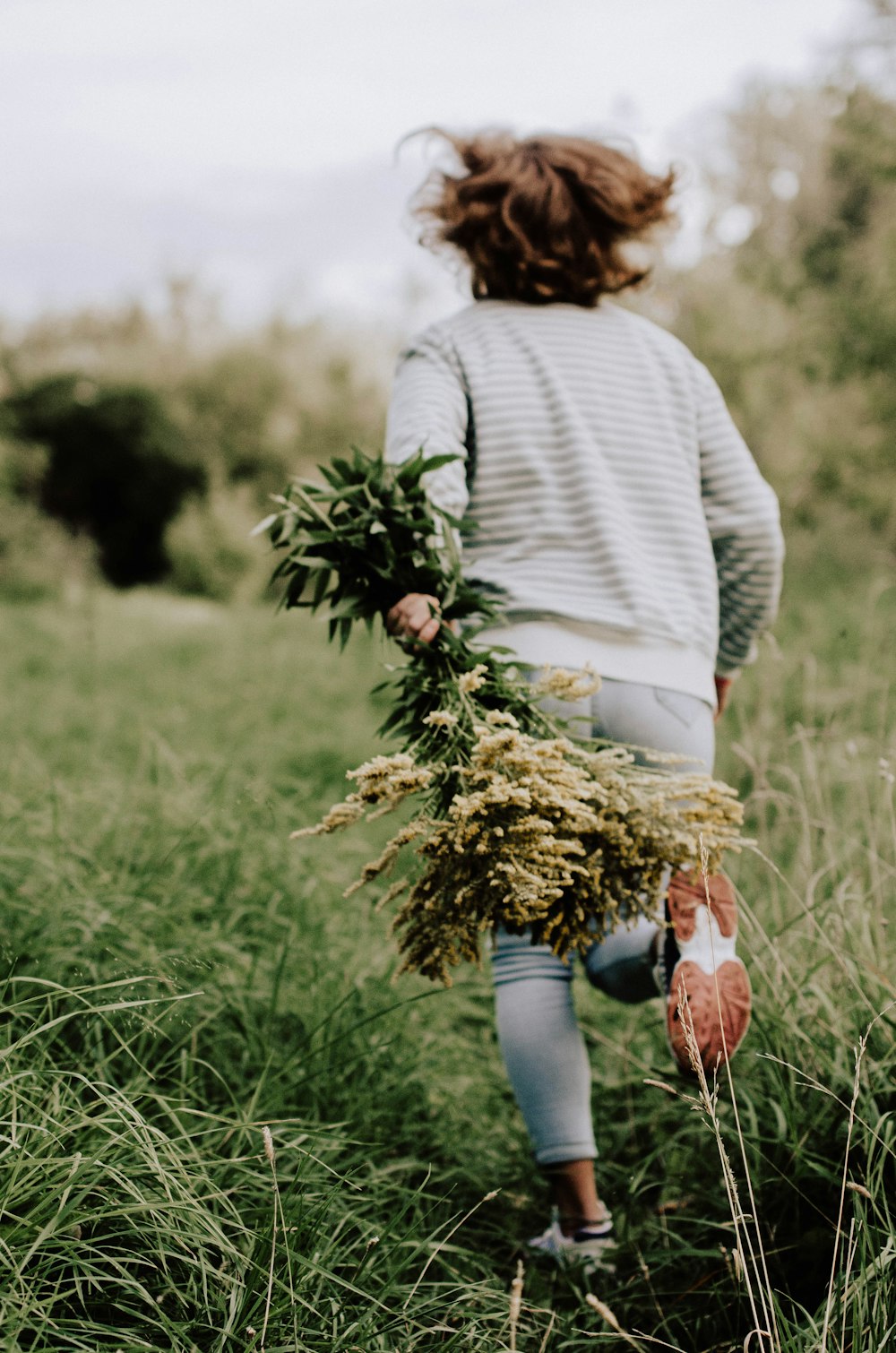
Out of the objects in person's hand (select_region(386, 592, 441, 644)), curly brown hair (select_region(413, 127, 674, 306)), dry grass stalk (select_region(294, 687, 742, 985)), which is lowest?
dry grass stalk (select_region(294, 687, 742, 985))

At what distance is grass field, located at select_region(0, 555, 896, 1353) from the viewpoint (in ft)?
4.56

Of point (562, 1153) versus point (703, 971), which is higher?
point (703, 971)

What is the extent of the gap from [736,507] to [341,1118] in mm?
1386

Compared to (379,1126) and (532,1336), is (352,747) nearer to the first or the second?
(379,1126)

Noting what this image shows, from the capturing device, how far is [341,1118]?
6.62ft

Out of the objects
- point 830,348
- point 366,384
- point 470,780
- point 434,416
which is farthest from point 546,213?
point 366,384

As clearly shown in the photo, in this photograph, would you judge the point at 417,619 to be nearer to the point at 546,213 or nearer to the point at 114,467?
the point at 546,213

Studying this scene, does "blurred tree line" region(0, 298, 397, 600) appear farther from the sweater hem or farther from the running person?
the sweater hem

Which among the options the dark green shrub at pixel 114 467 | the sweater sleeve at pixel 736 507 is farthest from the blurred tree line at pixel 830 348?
the dark green shrub at pixel 114 467

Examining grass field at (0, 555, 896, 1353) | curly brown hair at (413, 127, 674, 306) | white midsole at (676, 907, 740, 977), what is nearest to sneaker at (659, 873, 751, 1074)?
white midsole at (676, 907, 740, 977)

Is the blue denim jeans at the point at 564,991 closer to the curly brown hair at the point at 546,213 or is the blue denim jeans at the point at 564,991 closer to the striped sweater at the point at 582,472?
the striped sweater at the point at 582,472

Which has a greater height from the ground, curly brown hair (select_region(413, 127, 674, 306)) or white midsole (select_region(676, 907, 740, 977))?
curly brown hair (select_region(413, 127, 674, 306))

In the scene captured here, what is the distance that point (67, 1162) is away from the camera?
137cm

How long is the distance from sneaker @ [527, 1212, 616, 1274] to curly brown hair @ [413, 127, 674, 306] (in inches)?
66.9
